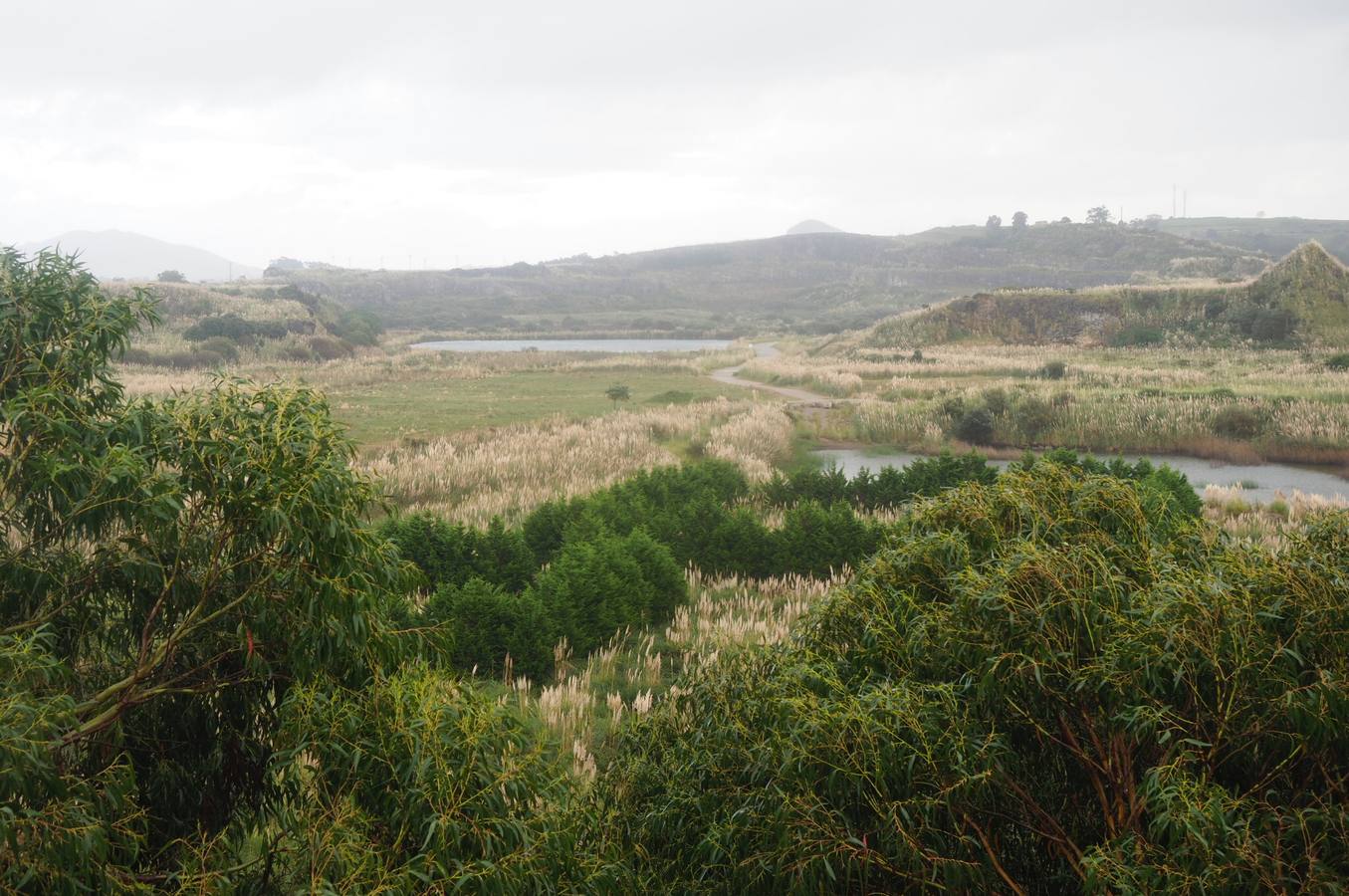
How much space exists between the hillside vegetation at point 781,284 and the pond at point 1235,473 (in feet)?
253

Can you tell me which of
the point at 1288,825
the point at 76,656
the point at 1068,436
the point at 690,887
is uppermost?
the point at 76,656

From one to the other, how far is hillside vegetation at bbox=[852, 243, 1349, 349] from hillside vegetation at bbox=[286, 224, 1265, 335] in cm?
3526

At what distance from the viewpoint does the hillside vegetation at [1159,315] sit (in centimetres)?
5475

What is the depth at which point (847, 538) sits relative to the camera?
16.5m

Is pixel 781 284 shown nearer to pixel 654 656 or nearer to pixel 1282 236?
pixel 1282 236

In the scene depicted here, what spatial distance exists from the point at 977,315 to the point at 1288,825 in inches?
2830

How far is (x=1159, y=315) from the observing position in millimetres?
63281

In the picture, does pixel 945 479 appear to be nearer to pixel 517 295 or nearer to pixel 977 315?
pixel 977 315

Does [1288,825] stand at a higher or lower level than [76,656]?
lower

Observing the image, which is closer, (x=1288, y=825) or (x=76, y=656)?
(x=1288, y=825)

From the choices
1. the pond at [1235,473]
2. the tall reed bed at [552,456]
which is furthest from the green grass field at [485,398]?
the pond at [1235,473]

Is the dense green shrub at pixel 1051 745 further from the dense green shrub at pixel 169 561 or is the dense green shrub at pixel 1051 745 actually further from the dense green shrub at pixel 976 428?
the dense green shrub at pixel 976 428

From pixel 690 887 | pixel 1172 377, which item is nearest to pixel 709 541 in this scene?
pixel 690 887

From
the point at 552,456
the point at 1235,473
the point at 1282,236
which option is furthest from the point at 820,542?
the point at 1282,236
